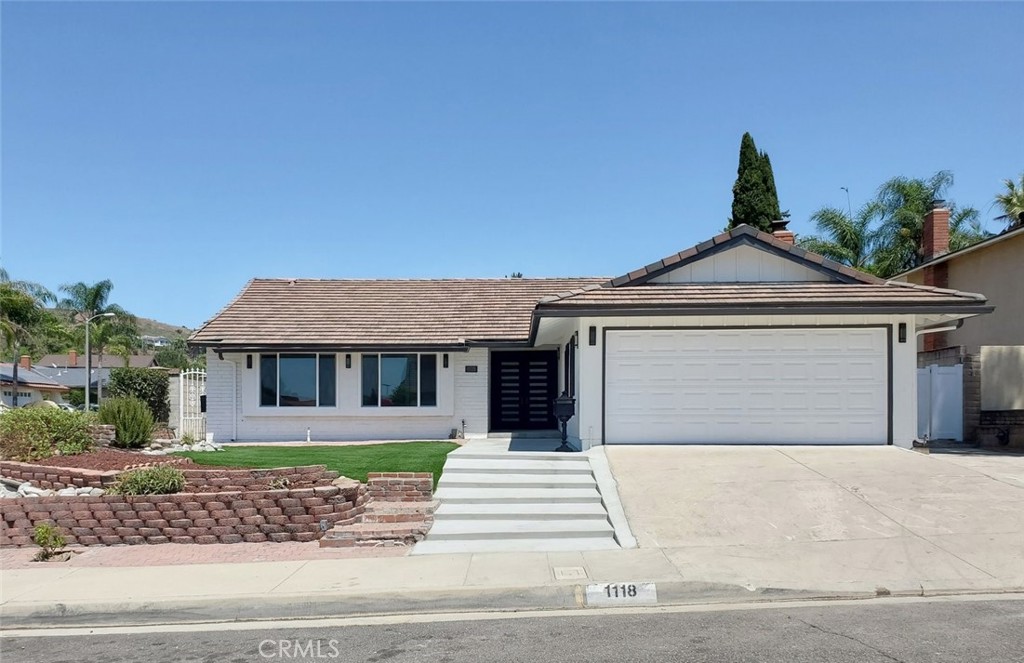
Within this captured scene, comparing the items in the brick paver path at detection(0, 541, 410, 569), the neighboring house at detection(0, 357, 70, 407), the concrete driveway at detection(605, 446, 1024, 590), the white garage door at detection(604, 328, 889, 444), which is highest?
the white garage door at detection(604, 328, 889, 444)

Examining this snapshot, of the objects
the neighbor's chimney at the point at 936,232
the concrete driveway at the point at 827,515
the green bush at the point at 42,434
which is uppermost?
the neighbor's chimney at the point at 936,232

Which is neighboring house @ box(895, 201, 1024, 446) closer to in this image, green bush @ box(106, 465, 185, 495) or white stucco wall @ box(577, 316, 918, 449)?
white stucco wall @ box(577, 316, 918, 449)

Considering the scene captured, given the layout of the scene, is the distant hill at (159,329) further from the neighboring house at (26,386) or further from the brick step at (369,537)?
the brick step at (369,537)

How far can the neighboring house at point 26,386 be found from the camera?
45812mm

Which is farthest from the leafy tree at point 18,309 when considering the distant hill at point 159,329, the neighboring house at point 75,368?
the distant hill at point 159,329

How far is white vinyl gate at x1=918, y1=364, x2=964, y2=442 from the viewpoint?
1681 cm

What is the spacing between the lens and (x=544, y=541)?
948cm

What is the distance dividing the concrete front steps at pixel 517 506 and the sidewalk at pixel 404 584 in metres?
0.52

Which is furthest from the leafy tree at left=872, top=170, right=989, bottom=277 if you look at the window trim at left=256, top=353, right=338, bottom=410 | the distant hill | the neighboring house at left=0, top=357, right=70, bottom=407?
the distant hill

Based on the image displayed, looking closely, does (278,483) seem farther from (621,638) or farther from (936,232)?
(936,232)

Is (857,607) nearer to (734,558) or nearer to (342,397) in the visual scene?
(734,558)

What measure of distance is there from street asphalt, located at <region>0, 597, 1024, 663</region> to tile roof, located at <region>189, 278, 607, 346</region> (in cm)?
1184

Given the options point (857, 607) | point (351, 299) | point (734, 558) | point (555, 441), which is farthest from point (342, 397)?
point (857, 607)

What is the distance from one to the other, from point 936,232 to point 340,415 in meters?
19.5
